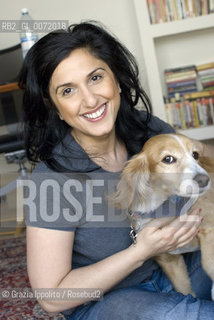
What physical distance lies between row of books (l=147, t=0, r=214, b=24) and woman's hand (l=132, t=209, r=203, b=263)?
7.97ft

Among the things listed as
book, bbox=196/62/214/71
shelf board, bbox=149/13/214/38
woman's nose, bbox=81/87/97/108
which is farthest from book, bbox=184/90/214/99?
woman's nose, bbox=81/87/97/108

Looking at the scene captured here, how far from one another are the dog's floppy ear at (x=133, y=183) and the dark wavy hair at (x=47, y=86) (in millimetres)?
176

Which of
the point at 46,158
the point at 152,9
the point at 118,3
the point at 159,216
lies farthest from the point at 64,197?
the point at 118,3

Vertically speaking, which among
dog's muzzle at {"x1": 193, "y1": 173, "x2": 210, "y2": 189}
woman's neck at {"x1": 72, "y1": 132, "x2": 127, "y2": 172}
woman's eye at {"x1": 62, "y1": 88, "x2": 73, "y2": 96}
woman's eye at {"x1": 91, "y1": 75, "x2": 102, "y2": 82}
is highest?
woman's eye at {"x1": 91, "y1": 75, "x2": 102, "y2": 82}

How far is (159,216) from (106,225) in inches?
7.3

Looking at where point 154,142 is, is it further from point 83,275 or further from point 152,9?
point 152,9

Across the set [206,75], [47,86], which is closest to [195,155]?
[47,86]

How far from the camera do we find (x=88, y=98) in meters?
1.28

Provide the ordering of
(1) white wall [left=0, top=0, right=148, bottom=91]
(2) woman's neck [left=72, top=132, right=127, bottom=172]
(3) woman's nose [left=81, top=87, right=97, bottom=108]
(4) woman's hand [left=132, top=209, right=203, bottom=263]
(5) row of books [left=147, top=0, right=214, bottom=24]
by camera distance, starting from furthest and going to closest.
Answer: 1. (1) white wall [left=0, top=0, right=148, bottom=91]
2. (5) row of books [left=147, top=0, right=214, bottom=24]
3. (2) woman's neck [left=72, top=132, right=127, bottom=172]
4. (3) woman's nose [left=81, top=87, right=97, bottom=108]
5. (4) woman's hand [left=132, top=209, right=203, bottom=263]

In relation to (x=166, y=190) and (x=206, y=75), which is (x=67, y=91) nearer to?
(x=166, y=190)

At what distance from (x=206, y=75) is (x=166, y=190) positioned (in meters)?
2.43

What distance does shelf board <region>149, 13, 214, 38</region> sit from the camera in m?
3.28

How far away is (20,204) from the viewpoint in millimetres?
3256

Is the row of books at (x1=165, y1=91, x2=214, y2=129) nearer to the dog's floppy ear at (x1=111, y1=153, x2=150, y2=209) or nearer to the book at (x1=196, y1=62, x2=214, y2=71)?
the book at (x1=196, y1=62, x2=214, y2=71)
